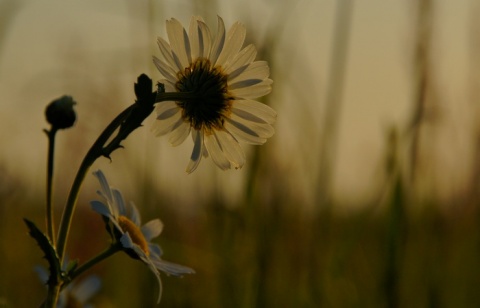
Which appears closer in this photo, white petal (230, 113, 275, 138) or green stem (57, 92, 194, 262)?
green stem (57, 92, 194, 262)

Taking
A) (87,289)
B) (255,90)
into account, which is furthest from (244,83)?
(87,289)

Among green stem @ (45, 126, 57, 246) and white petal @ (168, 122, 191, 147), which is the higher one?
white petal @ (168, 122, 191, 147)

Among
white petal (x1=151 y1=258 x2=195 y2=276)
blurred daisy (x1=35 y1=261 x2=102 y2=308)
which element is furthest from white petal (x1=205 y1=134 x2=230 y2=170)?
blurred daisy (x1=35 y1=261 x2=102 y2=308)

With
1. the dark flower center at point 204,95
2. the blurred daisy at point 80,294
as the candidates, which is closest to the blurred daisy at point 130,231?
the dark flower center at point 204,95

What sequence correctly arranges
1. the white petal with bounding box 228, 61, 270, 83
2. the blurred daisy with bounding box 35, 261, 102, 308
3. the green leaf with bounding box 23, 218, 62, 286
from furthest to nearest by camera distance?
the blurred daisy with bounding box 35, 261, 102, 308
the white petal with bounding box 228, 61, 270, 83
the green leaf with bounding box 23, 218, 62, 286

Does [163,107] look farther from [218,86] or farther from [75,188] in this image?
[75,188]

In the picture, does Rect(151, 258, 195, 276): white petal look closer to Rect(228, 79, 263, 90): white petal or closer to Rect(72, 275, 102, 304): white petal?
Rect(228, 79, 263, 90): white petal
